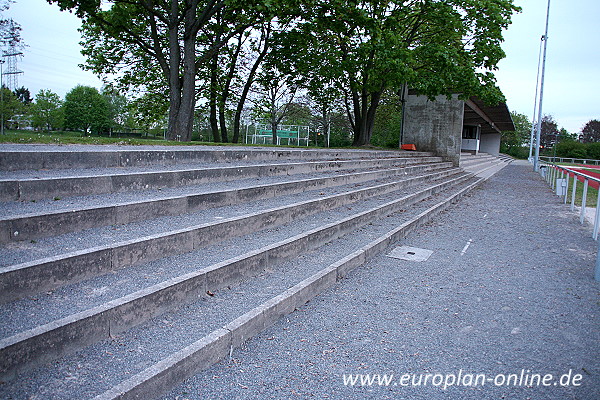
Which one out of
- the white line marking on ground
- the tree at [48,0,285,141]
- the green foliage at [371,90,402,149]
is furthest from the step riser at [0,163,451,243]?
the green foliage at [371,90,402,149]

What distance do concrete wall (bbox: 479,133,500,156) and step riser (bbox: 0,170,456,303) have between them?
210 feet

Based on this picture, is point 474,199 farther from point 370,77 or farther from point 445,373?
point 445,373

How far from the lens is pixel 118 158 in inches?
248

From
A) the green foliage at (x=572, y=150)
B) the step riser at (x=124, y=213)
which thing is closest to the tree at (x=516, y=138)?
the green foliage at (x=572, y=150)

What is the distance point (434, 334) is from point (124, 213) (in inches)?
144

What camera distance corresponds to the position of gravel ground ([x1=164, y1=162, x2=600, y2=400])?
305 cm

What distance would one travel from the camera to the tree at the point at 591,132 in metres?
84.5

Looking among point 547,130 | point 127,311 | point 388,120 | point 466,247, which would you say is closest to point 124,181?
point 127,311

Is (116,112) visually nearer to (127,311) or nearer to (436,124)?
(436,124)

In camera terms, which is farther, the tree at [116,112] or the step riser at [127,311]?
the tree at [116,112]

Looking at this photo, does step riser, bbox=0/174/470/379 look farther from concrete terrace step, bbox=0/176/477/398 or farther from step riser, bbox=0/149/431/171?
step riser, bbox=0/149/431/171

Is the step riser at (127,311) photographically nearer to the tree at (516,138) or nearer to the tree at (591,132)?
the tree at (516,138)

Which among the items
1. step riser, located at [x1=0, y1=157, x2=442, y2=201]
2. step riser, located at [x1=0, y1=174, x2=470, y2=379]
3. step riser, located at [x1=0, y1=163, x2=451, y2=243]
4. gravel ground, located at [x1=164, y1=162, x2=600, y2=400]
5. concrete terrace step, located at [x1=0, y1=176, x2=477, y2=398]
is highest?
step riser, located at [x1=0, y1=157, x2=442, y2=201]

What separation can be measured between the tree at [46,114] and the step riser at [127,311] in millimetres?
69879
